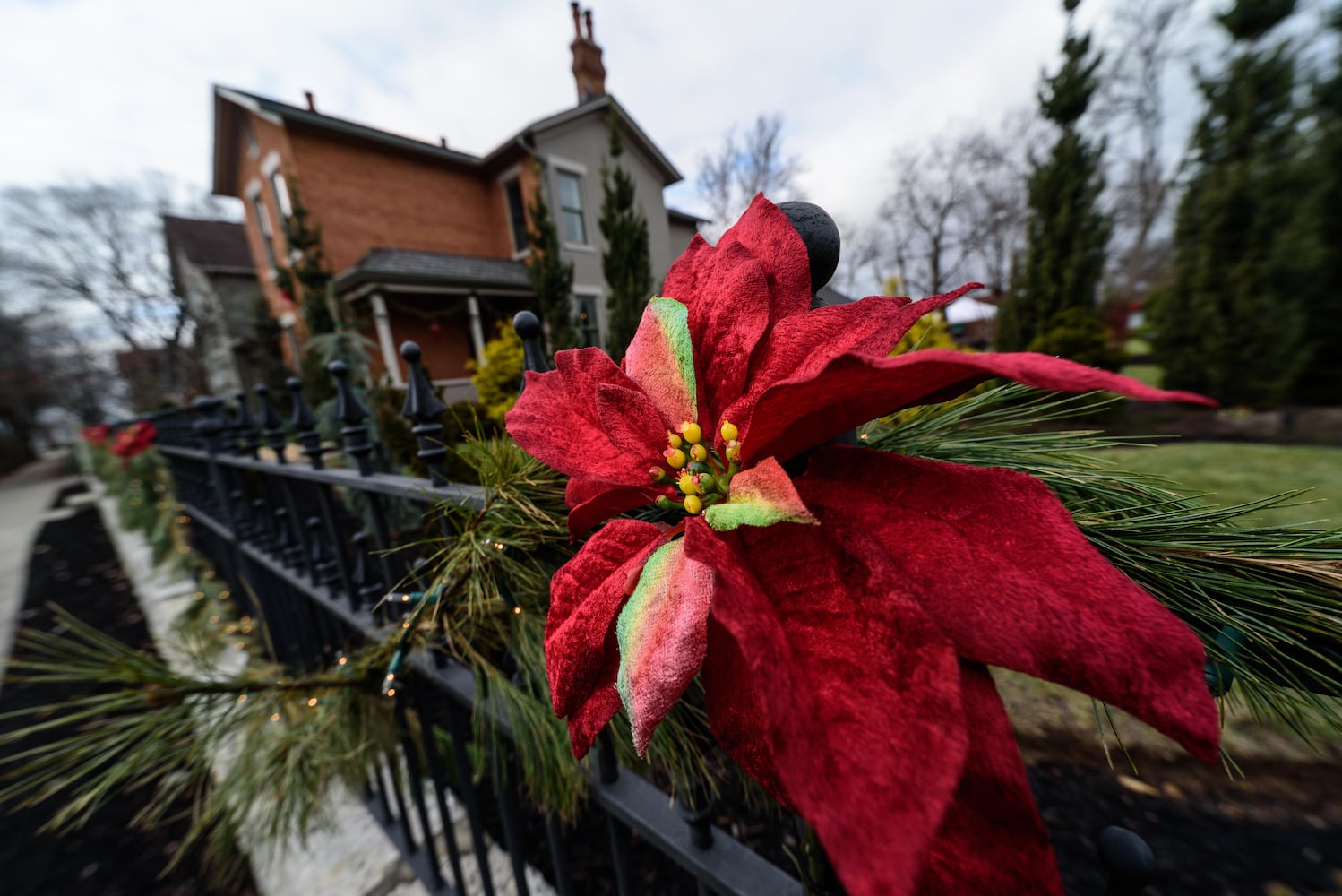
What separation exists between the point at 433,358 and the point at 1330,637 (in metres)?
12.8

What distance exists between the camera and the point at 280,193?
449 inches

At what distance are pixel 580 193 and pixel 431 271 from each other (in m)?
4.69

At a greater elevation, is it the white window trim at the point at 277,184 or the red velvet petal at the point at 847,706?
the white window trim at the point at 277,184

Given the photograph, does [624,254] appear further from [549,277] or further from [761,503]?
[761,503]

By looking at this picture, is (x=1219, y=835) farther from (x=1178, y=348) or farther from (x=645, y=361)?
(x=1178, y=348)

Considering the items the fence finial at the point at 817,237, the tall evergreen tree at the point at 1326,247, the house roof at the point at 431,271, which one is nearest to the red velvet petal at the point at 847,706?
the fence finial at the point at 817,237

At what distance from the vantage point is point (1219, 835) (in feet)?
5.90

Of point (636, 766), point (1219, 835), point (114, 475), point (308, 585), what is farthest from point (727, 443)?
point (114, 475)

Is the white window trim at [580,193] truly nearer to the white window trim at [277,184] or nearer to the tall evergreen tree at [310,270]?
the tall evergreen tree at [310,270]

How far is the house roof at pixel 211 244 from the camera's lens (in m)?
18.1

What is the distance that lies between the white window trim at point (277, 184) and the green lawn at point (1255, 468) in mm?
15070

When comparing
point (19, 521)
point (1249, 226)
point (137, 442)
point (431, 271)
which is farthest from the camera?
point (431, 271)

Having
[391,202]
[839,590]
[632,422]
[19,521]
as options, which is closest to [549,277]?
[391,202]

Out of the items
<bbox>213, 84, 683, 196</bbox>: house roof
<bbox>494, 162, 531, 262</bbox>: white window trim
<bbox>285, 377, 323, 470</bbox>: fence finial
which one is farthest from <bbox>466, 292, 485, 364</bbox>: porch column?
<bbox>285, 377, 323, 470</bbox>: fence finial
